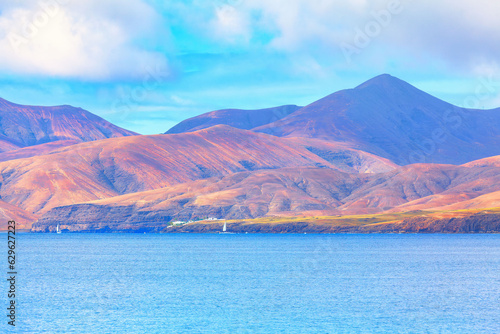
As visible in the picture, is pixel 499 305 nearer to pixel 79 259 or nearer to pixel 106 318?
pixel 106 318

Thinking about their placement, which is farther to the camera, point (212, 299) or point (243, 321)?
point (212, 299)

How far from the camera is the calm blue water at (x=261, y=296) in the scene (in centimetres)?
6391

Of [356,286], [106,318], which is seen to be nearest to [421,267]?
[356,286]

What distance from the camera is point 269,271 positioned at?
4461 inches

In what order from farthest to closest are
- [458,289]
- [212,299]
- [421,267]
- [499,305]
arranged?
[421,267] < [458,289] < [212,299] < [499,305]

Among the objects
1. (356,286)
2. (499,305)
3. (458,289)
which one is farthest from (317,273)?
(499,305)

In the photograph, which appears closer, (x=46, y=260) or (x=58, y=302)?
(x=58, y=302)

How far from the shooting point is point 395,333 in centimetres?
5991

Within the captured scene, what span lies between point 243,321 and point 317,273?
44.7 m

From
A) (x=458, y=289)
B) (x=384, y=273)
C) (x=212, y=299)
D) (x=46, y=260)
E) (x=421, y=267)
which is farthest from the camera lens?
(x=46, y=260)

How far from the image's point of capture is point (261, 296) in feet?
269

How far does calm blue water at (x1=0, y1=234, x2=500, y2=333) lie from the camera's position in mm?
63906

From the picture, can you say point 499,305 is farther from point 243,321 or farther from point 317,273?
point 317,273

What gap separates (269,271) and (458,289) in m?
34.4
